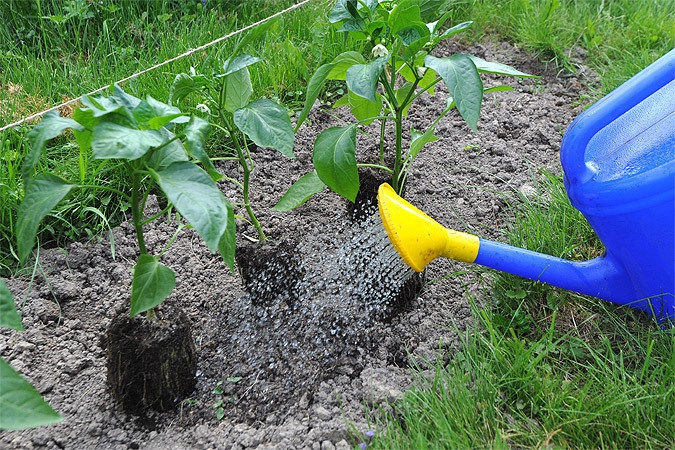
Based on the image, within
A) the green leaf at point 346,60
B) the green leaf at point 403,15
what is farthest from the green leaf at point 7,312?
the green leaf at point 403,15

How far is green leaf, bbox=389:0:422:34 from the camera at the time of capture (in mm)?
1354

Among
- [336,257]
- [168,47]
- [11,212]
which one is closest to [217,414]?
[336,257]

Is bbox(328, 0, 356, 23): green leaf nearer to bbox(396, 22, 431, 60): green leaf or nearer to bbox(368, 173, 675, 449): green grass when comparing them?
bbox(396, 22, 431, 60): green leaf

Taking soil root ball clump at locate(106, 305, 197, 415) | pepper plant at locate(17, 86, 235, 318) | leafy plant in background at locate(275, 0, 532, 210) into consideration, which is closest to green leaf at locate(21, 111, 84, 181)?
pepper plant at locate(17, 86, 235, 318)

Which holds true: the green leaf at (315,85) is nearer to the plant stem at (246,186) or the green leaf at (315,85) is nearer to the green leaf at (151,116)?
the plant stem at (246,186)

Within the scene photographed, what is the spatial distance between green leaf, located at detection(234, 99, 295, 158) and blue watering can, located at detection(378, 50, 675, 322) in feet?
0.77

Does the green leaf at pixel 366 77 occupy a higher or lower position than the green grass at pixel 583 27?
higher

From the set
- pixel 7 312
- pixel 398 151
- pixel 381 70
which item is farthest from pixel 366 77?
pixel 7 312

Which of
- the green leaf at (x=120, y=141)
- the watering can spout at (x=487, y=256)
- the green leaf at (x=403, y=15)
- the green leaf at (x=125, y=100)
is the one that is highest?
the green leaf at (x=403, y=15)

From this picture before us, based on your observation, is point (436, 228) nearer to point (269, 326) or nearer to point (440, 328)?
point (440, 328)

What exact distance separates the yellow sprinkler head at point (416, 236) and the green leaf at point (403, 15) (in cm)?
33

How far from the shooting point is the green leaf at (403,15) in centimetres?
135

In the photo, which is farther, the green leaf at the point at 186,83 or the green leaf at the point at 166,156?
the green leaf at the point at 186,83

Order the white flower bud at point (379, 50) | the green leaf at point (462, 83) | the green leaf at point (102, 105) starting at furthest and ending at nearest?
the white flower bud at point (379, 50)
the green leaf at point (462, 83)
the green leaf at point (102, 105)
